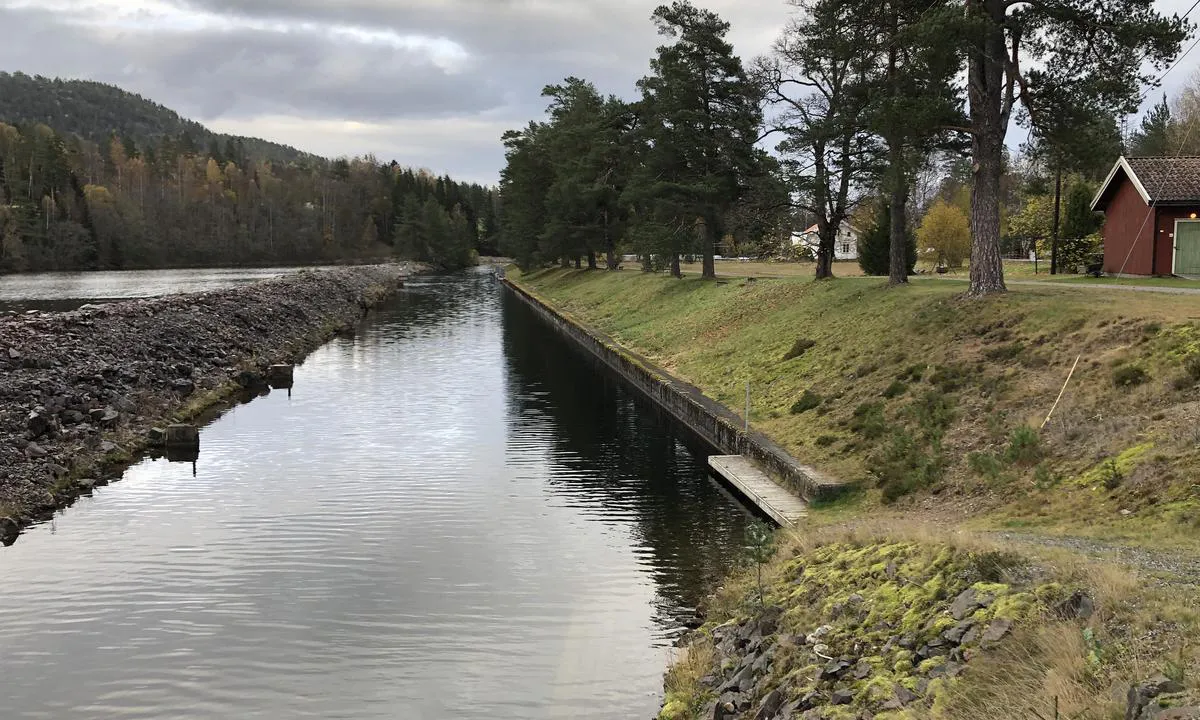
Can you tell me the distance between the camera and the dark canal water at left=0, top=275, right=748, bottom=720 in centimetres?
1000

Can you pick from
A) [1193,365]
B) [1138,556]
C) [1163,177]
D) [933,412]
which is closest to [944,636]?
[1138,556]

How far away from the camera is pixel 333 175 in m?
184

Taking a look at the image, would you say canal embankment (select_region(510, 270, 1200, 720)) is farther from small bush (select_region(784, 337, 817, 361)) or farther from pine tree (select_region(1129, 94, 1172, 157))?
pine tree (select_region(1129, 94, 1172, 157))

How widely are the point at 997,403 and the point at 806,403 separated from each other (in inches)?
210

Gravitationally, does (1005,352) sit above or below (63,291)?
below

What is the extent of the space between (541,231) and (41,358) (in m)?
62.9

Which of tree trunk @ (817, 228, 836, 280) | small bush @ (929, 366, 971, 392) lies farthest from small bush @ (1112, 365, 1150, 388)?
tree trunk @ (817, 228, 836, 280)

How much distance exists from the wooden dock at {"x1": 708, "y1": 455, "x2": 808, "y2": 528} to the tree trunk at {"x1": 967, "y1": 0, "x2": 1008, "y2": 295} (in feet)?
26.6

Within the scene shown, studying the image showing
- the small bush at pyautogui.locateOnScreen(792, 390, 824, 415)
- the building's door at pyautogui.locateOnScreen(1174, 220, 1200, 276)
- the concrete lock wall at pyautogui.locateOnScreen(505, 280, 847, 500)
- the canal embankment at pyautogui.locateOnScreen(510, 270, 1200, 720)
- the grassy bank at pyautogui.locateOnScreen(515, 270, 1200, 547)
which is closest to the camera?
the canal embankment at pyautogui.locateOnScreen(510, 270, 1200, 720)

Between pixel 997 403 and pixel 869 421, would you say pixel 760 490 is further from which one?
pixel 997 403

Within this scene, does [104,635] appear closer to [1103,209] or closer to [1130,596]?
[1130,596]

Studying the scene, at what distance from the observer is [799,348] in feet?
82.2

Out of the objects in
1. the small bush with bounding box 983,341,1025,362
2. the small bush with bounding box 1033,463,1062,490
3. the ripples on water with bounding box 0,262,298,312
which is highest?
the ripples on water with bounding box 0,262,298,312

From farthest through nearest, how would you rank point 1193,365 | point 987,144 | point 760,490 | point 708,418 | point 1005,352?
1. point 708,418
2. point 987,144
3. point 1005,352
4. point 760,490
5. point 1193,365
